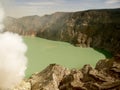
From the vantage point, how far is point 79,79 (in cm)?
2919

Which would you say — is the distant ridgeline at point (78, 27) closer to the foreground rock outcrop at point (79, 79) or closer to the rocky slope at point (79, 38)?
the rocky slope at point (79, 38)

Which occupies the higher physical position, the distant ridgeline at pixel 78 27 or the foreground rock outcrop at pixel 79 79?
the foreground rock outcrop at pixel 79 79

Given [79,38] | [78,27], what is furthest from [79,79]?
[78,27]

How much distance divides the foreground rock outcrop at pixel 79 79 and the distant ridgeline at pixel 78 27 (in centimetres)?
3790

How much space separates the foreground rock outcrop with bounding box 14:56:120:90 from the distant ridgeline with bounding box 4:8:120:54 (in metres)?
37.9

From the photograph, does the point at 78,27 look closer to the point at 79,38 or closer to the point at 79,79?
the point at 79,38

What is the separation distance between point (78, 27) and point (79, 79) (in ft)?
194

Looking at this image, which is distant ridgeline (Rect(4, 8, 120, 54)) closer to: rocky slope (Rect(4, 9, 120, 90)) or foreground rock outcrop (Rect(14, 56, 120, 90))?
rocky slope (Rect(4, 9, 120, 90))

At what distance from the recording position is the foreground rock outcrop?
26.7m

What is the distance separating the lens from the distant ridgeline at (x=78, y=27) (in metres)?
78.7

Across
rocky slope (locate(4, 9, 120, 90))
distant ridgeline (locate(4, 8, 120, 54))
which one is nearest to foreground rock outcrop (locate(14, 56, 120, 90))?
rocky slope (locate(4, 9, 120, 90))

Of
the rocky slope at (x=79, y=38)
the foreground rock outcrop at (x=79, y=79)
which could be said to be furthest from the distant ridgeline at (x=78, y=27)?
the foreground rock outcrop at (x=79, y=79)

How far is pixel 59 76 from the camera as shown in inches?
1229

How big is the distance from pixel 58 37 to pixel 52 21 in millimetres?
8600
